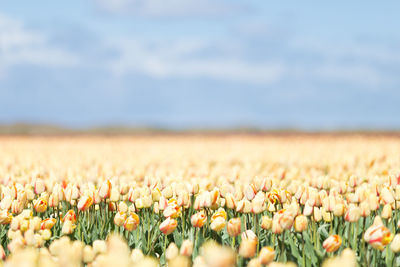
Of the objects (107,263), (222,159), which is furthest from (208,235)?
(222,159)

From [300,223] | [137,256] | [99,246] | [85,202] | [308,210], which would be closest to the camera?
[137,256]

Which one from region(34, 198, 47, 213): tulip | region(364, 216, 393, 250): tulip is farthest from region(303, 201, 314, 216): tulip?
region(34, 198, 47, 213): tulip

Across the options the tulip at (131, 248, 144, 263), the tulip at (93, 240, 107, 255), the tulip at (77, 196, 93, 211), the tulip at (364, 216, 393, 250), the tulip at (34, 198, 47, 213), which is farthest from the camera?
the tulip at (34, 198, 47, 213)

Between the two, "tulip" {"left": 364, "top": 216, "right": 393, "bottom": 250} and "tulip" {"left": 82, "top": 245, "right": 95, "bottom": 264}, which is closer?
"tulip" {"left": 82, "top": 245, "right": 95, "bottom": 264}

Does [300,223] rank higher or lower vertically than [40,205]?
higher

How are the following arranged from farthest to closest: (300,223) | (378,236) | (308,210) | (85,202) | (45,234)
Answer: (85,202)
(308,210)
(45,234)
(300,223)
(378,236)

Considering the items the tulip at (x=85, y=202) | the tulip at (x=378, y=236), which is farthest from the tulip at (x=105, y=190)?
the tulip at (x=378, y=236)

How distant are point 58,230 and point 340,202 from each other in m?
2.51

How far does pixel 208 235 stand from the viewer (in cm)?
472

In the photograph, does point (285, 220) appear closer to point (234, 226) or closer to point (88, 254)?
point (234, 226)

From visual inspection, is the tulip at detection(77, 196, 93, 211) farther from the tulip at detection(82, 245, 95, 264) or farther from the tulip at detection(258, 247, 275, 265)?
the tulip at detection(258, 247, 275, 265)

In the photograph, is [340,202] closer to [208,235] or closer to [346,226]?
[346,226]

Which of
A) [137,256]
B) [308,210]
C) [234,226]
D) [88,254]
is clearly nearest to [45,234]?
[88,254]

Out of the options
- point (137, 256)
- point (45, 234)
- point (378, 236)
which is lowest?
point (45, 234)
